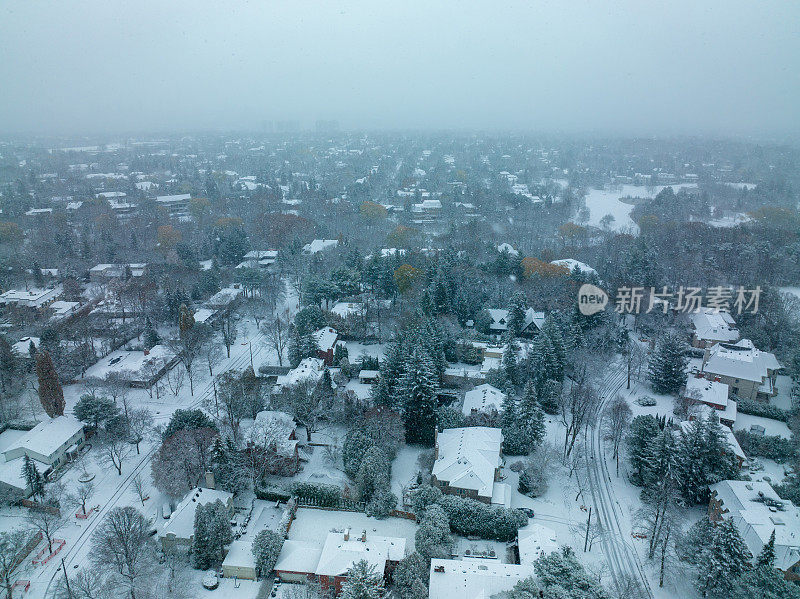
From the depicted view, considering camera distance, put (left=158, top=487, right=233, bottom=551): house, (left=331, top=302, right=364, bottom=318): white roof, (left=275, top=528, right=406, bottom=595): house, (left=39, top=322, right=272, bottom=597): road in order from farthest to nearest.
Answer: (left=331, top=302, right=364, bottom=318): white roof, (left=158, top=487, right=233, bottom=551): house, (left=39, top=322, right=272, bottom=597): road, (left=275, top=528, right=406, bottom=595): house

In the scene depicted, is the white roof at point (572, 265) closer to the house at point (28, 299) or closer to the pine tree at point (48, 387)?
the pine tree at point (48, 387)

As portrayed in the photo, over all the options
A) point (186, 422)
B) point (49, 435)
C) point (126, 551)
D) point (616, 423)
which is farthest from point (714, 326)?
point (49, 435)

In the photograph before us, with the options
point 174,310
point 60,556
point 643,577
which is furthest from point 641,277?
point 60,556

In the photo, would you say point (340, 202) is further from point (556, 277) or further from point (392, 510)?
point (392, 510)

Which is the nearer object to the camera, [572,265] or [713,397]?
[713,397]

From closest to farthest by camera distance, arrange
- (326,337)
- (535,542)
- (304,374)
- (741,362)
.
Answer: (535,542) → (304,374) → (741,362) → (326,337)

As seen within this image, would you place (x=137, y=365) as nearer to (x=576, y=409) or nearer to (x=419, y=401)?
(x=419, y=401)

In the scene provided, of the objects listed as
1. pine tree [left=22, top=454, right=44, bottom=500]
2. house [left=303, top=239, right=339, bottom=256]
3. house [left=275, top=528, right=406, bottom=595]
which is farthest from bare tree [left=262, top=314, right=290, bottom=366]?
house [left=275, top=528, right=406, bottom=595]

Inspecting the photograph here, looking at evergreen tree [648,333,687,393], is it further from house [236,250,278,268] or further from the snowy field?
house [236,250,278,268]
